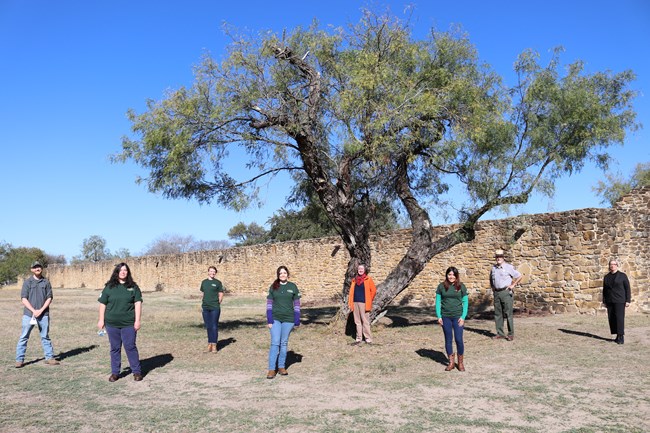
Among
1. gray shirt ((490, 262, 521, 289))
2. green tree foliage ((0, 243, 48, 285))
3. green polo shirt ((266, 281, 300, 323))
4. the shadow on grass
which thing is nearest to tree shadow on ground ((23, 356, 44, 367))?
the shadow on grass

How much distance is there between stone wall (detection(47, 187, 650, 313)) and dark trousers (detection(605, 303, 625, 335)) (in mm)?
4643

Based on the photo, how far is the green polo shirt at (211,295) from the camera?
9.93 metres

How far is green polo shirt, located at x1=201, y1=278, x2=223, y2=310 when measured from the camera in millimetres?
9930

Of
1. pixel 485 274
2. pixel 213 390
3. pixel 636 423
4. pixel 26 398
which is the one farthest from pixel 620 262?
pixel 26 398

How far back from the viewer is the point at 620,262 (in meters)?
14.5

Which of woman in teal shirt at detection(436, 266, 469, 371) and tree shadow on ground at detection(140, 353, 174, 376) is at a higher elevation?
woman in teal shirt at detection(436, 266, 469, 371)

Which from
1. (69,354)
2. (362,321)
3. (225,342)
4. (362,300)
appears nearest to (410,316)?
(362,321)

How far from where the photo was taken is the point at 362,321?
10234 mm

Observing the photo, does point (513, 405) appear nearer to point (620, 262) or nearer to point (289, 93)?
point (289, 93)

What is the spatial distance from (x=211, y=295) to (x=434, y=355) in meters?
4.01

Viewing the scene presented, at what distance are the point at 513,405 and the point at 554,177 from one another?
21.4 ft

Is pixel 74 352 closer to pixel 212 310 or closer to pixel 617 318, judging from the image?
pixel 212 310

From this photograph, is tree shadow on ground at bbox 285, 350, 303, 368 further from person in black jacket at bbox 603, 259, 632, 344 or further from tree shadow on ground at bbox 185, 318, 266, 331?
person in black jacket at bbox 603, 259, 632, 344

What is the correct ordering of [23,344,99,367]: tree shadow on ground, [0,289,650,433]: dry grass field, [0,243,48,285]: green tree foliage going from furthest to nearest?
1. [0,243,48,285]: green tree foliage
2. [23,344,99,367]: tree shadow on ground
3. [0,289,650,433]: dry grass field
